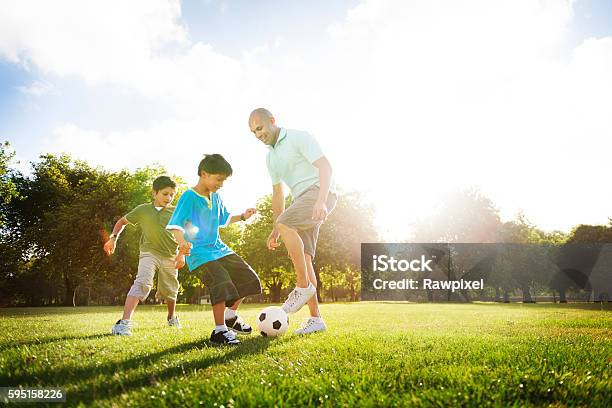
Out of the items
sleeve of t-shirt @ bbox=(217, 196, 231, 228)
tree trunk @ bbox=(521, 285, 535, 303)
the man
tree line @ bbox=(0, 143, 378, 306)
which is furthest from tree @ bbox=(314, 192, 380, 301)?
the man

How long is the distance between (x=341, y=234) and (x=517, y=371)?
122 ft

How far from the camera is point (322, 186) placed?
607 cm

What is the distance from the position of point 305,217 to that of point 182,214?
1.65 m

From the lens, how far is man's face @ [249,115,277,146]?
249 inches

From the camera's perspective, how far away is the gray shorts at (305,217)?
6.08m

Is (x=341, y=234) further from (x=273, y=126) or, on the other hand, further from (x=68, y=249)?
(x=273, y=126)

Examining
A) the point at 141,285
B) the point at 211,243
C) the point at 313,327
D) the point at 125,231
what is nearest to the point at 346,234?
the point at 125,231

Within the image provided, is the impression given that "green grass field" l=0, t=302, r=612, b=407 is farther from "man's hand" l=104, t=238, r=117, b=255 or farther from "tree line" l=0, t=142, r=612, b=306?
"tree line" l=0, t=142, r=612, b=306

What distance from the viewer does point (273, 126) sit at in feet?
21.2

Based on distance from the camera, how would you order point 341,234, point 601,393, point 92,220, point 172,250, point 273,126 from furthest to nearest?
point 341,234 < point 92,220 < point 172,250 < point 273,126 < point 601,393

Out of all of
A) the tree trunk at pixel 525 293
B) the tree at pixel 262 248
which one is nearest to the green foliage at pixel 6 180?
the tree at pixel 262 248

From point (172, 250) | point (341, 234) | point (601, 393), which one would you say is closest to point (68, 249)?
point (341, 234)

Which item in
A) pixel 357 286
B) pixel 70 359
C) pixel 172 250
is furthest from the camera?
pixel 357 286

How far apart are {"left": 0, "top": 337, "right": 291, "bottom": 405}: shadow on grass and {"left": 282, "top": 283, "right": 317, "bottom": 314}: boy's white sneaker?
1.46 metres
